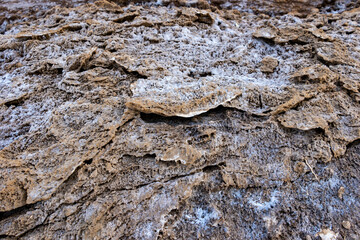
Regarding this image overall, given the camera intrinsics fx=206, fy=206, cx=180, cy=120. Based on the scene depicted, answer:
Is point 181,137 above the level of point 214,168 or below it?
above

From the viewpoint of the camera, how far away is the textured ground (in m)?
1.01

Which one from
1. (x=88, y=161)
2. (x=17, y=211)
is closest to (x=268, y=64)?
(x=88, y=161)

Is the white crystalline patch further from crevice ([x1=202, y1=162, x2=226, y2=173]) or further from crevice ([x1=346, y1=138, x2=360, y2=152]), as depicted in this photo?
crevice ([x1=346, y1=138, x2=360, y2=152])

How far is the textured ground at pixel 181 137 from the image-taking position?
1.01 meters

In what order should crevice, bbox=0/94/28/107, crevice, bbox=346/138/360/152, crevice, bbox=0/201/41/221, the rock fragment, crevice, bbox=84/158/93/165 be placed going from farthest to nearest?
1. the rock fragment
2. crevice, bbox=0/94/28/107
3. crevice, bbox=346/138/360/152
4. crevice, bbox=84/158/93/165
5. crevice, bbox=0/201/41/221

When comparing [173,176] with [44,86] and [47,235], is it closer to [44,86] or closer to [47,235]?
[47,235]

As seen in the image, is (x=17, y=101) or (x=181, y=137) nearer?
(x=181, y=137)

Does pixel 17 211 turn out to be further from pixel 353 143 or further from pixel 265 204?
pixel 353 143

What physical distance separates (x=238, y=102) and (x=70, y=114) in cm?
103

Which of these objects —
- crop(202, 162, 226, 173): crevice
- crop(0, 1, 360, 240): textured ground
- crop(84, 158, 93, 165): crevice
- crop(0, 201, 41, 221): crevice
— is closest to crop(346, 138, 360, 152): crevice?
crop(0, 1, 360, 240): textured ground

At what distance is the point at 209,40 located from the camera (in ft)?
5.86

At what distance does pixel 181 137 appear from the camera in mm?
1177

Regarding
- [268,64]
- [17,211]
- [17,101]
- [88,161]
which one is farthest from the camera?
[268,64]

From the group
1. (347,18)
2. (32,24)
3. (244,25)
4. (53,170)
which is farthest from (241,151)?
(32,24)
